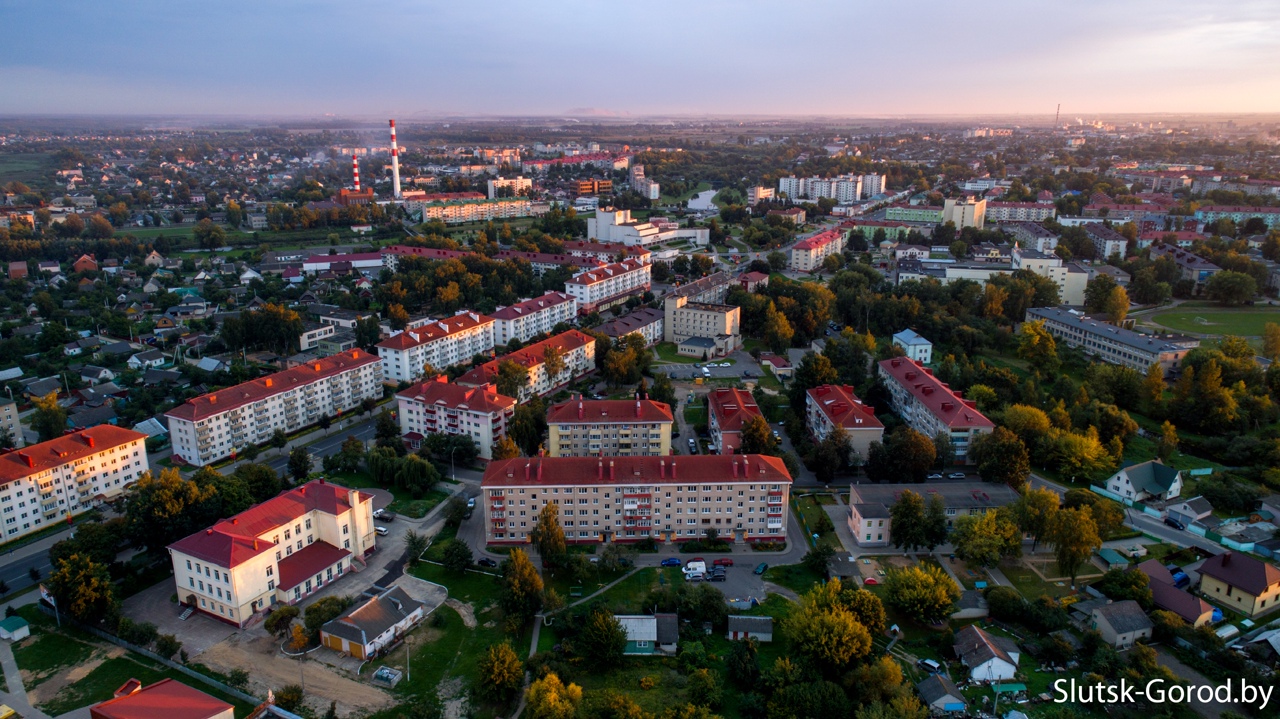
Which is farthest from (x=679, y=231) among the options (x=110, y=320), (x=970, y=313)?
(x=110, y=320)

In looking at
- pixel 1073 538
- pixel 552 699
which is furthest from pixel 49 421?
pixel 1073 538

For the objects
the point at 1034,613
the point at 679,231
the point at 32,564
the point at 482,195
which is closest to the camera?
the point at 1034,613

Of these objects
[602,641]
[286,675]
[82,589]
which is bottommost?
[286,675]

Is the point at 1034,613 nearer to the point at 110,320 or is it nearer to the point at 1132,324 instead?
the point at 1132,324

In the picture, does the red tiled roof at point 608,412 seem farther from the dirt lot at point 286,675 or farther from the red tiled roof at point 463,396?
the dirt lot at point 286,675

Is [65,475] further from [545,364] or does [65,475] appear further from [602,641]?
[602,641]

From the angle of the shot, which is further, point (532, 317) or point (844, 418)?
point (532, 317)
